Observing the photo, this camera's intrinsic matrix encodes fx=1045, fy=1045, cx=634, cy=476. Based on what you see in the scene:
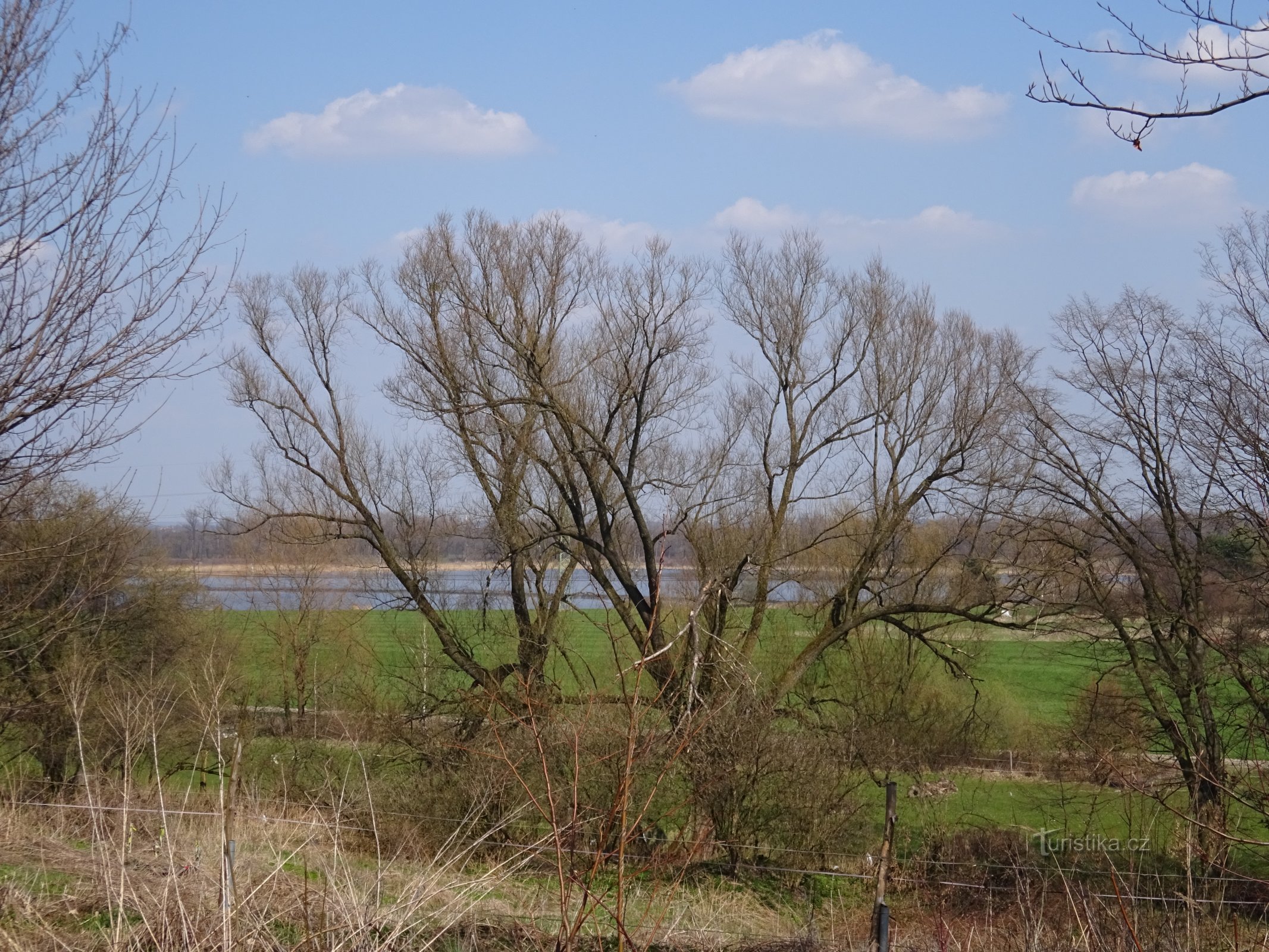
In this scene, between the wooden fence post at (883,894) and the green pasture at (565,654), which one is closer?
the wooden fence post at (883,894)

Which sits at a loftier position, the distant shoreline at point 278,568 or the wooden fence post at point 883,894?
the distant shoreline at point 278,568

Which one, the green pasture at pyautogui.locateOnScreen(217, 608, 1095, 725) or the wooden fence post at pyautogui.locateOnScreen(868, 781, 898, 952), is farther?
the green pasture at pyautogui.locateOnScreen(217, 608, 1095, 725)

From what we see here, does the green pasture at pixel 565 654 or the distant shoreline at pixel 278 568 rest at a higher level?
the distant shoreline at pixel 278 568

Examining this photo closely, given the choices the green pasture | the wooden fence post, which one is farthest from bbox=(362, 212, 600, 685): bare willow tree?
the wooden fence post

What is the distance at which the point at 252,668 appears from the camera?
27453 mm

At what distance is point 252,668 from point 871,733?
56.8ft

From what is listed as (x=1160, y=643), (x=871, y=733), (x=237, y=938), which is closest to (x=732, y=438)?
(x=871, y=733)

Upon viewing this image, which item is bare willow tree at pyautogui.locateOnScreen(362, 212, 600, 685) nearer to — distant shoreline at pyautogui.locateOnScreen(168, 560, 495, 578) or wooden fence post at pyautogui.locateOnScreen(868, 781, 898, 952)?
distant shoreline at pyautogui.locateOnScreen(168, 560, 495, 578)

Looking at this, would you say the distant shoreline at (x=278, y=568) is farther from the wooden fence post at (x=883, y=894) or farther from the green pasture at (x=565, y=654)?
the wooden fence post at (x=883, y=894)

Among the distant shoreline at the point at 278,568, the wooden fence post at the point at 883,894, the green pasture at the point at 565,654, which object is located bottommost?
the green pasture at the point at 565,654

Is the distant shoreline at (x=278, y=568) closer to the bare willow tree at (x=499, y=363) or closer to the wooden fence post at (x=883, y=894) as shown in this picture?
the bare willow tree at (x=499, y=363)

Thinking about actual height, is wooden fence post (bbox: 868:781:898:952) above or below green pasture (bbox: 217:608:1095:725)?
above

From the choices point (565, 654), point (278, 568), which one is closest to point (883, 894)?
point (565, 654)

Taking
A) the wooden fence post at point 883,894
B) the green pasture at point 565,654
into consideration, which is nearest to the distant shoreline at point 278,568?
the green pasture at point 565,654
